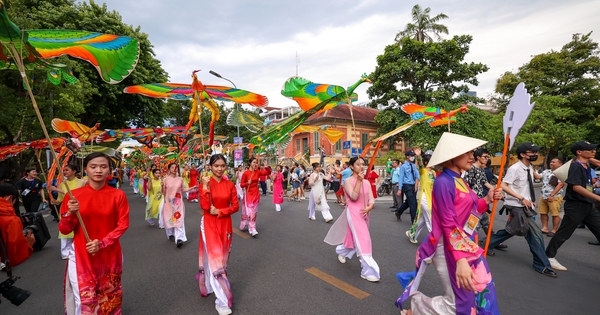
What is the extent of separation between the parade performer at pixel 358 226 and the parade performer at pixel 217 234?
5.60 ft

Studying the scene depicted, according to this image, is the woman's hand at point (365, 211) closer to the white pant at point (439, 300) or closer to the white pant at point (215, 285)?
the white pant at point (439, 300)

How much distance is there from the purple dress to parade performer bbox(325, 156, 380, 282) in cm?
156

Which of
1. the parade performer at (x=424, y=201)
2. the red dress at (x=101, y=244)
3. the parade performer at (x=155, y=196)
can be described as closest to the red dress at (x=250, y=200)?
the parade performer at (x=155, y=196)

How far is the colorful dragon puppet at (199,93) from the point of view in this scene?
3.91 metres

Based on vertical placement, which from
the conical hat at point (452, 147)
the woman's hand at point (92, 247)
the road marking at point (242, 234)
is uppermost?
the conical hat at point (452, 147)

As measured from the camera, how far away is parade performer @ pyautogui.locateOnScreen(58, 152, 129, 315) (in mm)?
2432

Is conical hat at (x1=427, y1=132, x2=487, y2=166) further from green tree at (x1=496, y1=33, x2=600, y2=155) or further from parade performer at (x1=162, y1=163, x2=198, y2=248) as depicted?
green tree at (x1=496, y1=33, x2=600, y2=155)

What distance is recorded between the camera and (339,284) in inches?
152

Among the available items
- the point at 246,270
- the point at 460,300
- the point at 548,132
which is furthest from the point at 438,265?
the point at 548,132

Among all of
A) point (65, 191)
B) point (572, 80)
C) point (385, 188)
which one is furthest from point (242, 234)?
point (572, 80)

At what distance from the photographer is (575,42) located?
Result: 2389 centimetres

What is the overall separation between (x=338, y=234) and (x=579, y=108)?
94.5 ft

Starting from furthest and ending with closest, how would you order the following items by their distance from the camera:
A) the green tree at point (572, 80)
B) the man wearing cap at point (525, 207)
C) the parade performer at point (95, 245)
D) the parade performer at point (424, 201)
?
the green tree at point (572, 80) < the parade performer at point (424, 201) < the man wearing cap at point (525, 207) < the parade performer at point (95, 245)

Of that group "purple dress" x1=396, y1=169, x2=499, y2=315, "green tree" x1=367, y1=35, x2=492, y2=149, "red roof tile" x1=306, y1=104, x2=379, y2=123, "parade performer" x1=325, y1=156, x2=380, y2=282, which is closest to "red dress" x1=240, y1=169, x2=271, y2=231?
"parade performer" x1=325, y1=156, x2=380, y2=282
